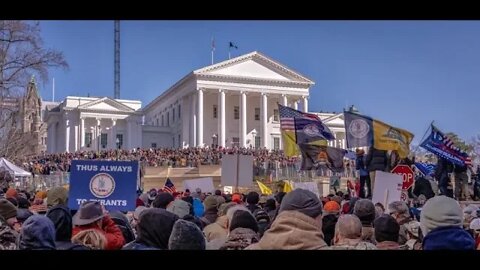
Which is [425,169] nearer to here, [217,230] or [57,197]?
[217,230]

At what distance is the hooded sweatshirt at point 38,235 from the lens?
4.02 m

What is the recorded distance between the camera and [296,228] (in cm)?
379

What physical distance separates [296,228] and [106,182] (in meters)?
3.92

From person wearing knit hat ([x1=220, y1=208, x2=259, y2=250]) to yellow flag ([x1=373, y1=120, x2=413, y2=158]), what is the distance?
8.31 meters

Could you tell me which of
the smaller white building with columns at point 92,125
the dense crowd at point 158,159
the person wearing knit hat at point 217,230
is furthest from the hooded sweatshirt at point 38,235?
the smaller white building with columns at point 92,125

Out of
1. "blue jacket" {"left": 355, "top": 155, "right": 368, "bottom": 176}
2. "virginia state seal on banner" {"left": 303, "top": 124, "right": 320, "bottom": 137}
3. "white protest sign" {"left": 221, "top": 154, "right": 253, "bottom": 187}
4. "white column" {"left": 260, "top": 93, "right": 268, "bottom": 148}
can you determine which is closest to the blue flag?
"blue jacket" {"left": 355, "top": 155, "right": 368, "bottom": 176}

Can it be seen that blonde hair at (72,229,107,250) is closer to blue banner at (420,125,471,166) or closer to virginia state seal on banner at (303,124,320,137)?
blue banner at (420,125,471,166)

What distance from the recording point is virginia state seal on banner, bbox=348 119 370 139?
13.6m

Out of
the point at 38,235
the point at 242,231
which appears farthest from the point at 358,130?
the point at 38,235

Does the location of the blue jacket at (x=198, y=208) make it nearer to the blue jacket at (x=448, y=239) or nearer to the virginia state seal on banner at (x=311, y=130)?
the blue jacket at (x=448, y=239)

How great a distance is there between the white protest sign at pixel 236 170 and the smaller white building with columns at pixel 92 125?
61939 millimetres
